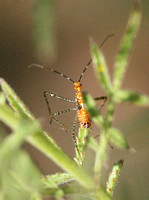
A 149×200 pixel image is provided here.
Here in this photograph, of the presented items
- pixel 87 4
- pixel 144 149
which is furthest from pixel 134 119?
pixel 87 4

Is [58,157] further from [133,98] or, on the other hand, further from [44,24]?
[44,24]

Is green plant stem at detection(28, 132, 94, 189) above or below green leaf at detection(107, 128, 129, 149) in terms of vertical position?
below

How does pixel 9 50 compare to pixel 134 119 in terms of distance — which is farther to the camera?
pixel 9 50

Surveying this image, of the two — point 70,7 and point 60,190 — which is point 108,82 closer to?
point 60,190

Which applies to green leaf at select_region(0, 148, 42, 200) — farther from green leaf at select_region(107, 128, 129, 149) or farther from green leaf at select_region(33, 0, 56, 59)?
green leaf at select_region(33, 0, 56, 59)

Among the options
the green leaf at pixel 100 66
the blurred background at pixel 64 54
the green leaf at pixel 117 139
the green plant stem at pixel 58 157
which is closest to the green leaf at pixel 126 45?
the green leaf at pixel 100 66

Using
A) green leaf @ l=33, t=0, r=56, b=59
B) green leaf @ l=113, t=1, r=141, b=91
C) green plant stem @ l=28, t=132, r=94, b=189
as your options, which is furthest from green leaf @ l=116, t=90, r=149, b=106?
green leaf @ l=33, t=0, r=56, b=59
